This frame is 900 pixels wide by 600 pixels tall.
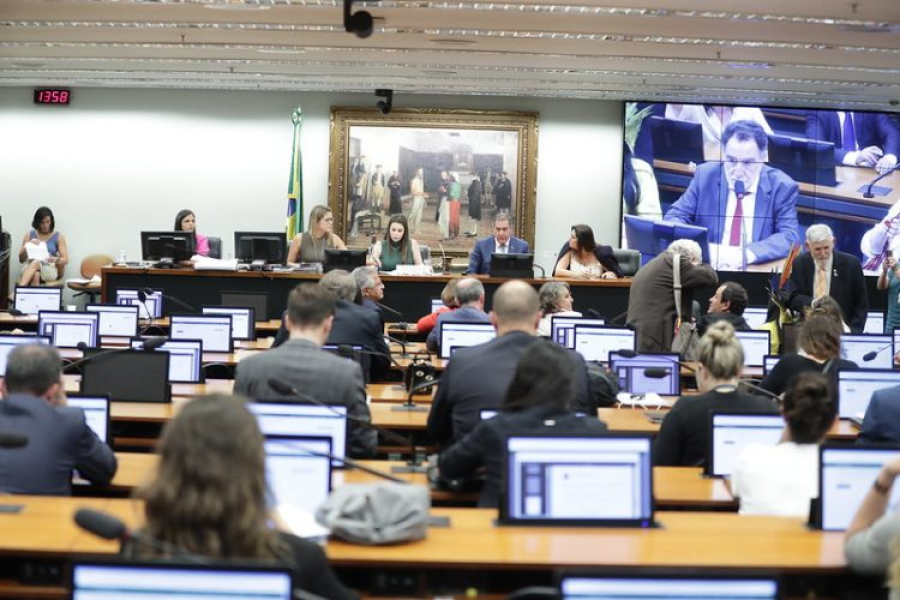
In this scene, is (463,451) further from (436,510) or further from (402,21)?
(402,21)

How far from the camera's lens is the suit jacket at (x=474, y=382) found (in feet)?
15.9

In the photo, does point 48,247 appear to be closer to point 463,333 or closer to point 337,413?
point 463,333

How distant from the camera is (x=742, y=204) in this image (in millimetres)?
16500

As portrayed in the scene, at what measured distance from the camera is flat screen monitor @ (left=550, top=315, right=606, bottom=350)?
27.6 feet

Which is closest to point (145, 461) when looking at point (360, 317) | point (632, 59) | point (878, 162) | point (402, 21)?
point (360, 317)

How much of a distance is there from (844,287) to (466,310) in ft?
11.6

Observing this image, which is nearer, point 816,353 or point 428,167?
point 816,353

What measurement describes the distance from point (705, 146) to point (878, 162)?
2.55 m

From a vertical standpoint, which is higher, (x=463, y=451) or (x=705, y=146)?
(x=705, y=146)

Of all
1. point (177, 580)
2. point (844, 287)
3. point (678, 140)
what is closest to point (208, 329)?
point (844, 287)

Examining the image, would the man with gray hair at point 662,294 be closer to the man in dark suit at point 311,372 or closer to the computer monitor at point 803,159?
the man in dark suit at point 311,372

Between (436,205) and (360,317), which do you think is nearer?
(360,317)

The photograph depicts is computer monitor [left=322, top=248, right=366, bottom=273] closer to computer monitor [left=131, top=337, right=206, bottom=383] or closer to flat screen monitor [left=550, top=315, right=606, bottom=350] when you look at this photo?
flat screen monitor [left=550, top=315, right=606, bottom=350]

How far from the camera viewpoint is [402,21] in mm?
10914
